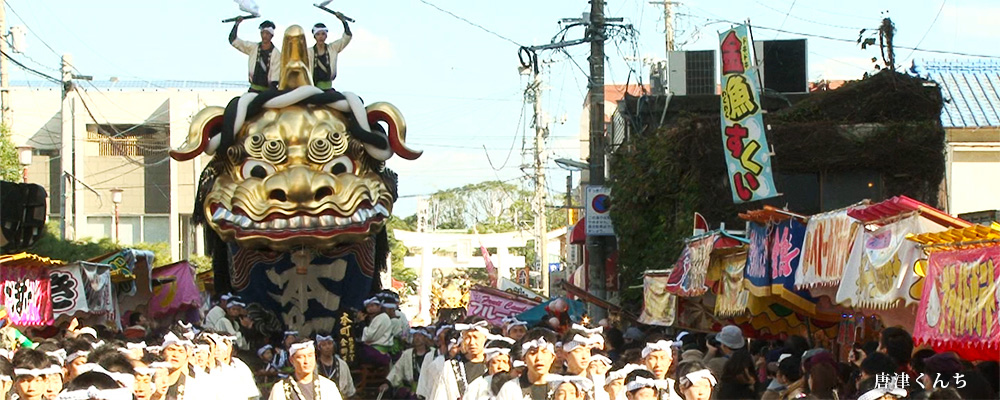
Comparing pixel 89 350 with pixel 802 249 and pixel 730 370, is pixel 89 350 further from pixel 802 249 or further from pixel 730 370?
pixel 802 249

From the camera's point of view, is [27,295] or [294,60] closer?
[27,295]

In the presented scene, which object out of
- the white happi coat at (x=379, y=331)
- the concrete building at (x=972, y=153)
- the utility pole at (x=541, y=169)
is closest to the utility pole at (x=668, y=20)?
the utility pole at (x=541, y=169)

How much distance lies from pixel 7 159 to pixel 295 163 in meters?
14.7

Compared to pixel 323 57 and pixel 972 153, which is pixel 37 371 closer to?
pixel 323 57

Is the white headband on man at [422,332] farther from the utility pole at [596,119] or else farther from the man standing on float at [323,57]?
the utility pole at [596,119]

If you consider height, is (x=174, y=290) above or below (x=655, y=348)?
below

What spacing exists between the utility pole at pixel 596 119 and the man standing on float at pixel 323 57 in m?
6.73

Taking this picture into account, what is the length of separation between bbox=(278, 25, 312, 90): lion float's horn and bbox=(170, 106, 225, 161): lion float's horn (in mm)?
825

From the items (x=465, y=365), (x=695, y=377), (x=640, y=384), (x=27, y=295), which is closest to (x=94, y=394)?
(x=640, y=384)

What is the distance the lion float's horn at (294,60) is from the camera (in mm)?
18125

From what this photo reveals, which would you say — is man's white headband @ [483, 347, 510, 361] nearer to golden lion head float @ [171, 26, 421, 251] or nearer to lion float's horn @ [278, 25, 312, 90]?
golden lion head float @ [171, 26, 421, 251]

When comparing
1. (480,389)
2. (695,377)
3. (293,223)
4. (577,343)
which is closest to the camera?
(695,377)

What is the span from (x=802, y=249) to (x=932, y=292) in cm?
368

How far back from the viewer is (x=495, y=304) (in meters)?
24.7
